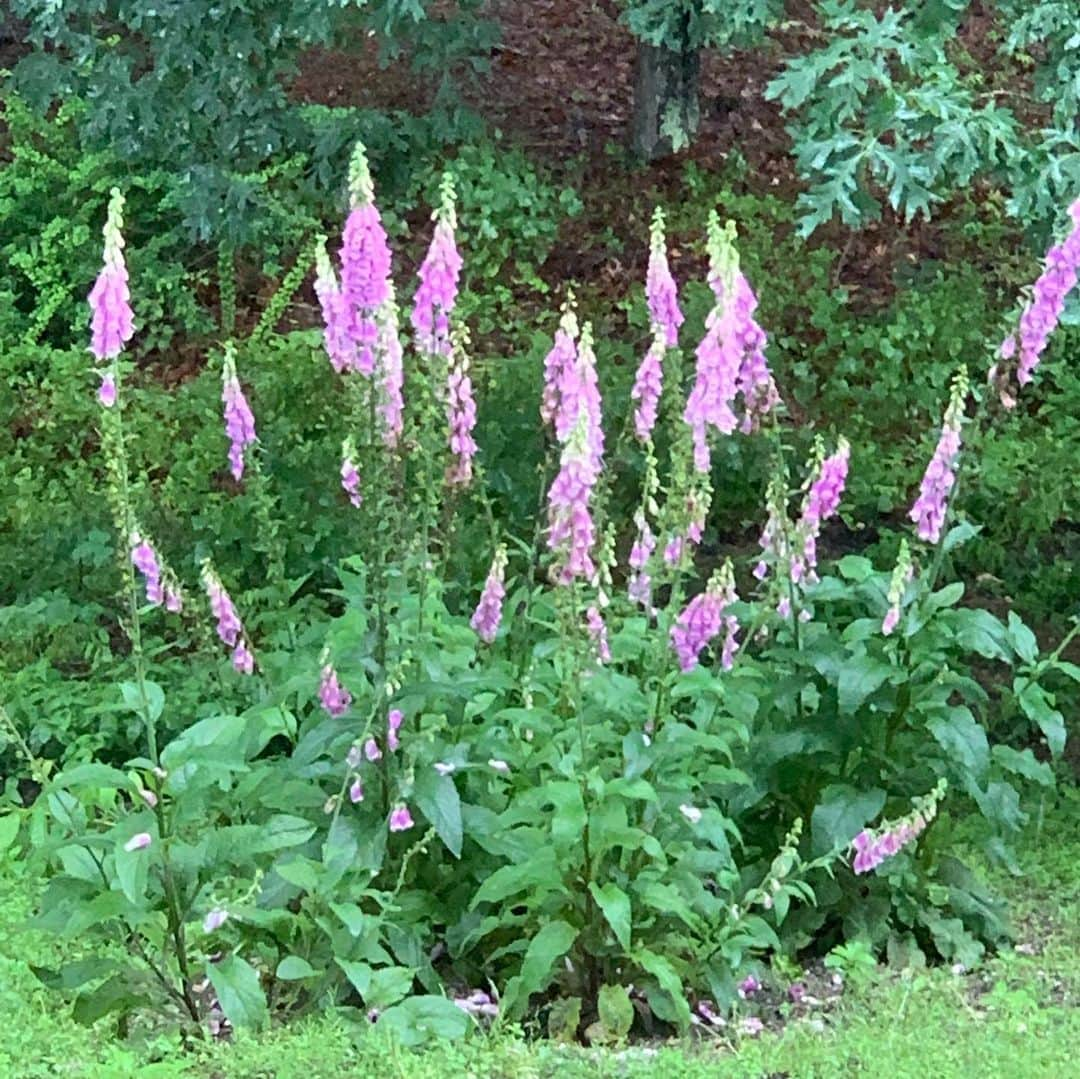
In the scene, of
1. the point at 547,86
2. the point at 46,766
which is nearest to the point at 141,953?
the point at 46,766

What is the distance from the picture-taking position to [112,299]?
3.17 m

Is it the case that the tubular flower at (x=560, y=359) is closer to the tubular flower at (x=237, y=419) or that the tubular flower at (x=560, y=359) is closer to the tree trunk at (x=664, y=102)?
the tubular flower at (x=237, y=419)

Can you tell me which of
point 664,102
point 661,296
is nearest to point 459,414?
point 661,296

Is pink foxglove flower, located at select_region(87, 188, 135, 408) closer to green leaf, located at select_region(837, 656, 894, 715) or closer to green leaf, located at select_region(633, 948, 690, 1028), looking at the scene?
green leaf, located at select_region(633, 948, 690, 1028)

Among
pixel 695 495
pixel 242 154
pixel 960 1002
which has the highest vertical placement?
pixel 242 154

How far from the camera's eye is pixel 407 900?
3.79 metres

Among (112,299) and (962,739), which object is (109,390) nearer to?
(112,299)

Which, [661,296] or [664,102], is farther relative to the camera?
[664,102]

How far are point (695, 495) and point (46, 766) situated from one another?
64.4 inches

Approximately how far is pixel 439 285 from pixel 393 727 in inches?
39.9

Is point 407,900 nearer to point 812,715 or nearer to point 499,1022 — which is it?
point 499,1022

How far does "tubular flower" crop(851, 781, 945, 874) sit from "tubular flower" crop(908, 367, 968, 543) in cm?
70

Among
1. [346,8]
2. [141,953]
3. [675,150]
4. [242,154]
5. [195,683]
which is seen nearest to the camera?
[141,953]

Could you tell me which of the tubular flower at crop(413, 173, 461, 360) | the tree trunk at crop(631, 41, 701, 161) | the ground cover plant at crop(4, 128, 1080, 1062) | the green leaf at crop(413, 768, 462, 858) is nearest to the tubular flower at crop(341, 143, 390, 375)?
the ground cover plant at crop(4, 128, 1080, 1062)
